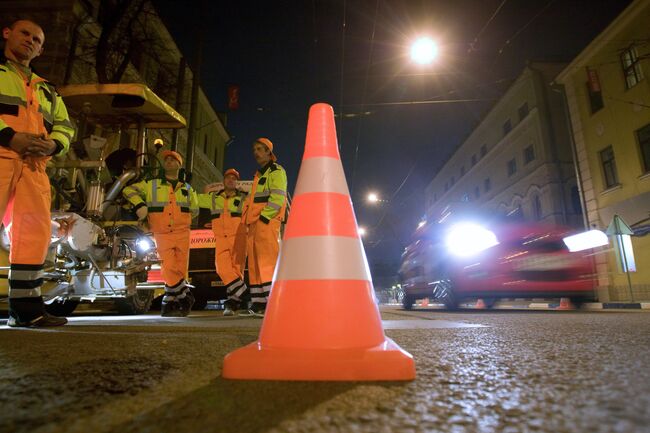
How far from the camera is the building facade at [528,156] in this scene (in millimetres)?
23281

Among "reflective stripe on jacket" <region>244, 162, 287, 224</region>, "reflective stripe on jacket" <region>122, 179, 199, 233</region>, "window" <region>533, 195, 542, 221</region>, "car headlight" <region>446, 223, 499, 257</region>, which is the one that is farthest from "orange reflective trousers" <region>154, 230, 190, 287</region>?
"window" <region>533, 195, 542, 221</region>

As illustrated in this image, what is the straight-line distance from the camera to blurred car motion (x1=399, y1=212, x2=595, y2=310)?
21.7 ft

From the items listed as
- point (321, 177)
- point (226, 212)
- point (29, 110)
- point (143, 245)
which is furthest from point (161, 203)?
point (321, 177)

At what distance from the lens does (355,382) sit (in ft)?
4.22

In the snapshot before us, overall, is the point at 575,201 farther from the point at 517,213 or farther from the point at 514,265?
the point at 514,265

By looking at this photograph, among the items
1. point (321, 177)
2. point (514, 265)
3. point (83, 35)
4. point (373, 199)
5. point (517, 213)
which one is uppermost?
point (83, 35)

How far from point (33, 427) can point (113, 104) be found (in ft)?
19.1

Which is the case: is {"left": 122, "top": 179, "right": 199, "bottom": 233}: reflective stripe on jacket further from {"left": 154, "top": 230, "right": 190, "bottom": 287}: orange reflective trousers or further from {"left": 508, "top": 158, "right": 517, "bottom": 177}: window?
{"left": 508, "top": 158, "right": 517, "bottom": 177}: window

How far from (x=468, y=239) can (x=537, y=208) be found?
20323 millimetres

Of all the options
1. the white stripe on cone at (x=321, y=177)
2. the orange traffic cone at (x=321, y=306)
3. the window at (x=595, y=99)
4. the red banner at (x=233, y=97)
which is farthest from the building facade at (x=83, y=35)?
the window at (x=595, y=99)

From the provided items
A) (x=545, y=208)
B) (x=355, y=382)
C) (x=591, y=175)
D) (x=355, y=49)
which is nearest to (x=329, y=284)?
(x=355, y=382)

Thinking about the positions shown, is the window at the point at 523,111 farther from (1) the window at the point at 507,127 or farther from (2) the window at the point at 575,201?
(2) the window at the point at 575,201

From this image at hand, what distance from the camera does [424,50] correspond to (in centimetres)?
1308

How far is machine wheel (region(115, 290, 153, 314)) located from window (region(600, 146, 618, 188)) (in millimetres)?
18951
